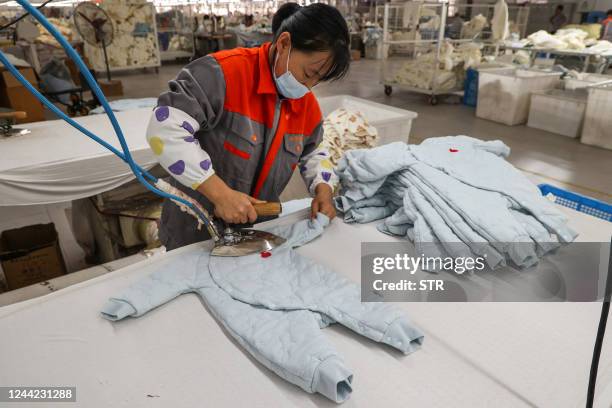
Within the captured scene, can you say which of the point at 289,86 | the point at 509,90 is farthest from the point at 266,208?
the point at 509,90

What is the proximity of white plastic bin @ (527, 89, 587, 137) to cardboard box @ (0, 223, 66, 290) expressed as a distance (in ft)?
17.4

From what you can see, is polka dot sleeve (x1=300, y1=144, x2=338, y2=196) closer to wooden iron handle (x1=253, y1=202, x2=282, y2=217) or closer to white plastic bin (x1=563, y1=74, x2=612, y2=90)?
wooden iron handle (x1=253, y1=202, x2=282, y2=217)

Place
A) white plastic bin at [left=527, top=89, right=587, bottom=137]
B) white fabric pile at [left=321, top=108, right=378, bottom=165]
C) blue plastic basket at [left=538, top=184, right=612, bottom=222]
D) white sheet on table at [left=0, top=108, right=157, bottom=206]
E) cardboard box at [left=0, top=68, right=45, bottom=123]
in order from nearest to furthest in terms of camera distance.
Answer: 1. blue plastic basket at [left=538, top=184, right=612, bottom=222]
2. white sheet on table at [left=0, top=108, right=157, bottom=206]
3. white fabric pile at [left=321, top=108, right=378, bottom=165]
4. cardboard box at [left=0, top=68, right=45, bottom=123]
5. white plastic bin at [left=527, top=89, right=587, bottom=137]

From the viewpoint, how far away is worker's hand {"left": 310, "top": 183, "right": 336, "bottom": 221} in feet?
4.54

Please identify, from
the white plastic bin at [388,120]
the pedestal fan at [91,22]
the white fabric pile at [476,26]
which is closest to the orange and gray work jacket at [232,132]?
the white plastic bin at [388,120]

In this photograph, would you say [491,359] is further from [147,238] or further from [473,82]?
[473,82]

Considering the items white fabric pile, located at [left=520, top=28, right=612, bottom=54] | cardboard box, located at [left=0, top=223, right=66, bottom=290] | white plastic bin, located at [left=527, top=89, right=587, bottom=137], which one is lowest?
cardboard box, located at [left=0, top=223, right=66, bottom=290]

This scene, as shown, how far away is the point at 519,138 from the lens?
490 cm

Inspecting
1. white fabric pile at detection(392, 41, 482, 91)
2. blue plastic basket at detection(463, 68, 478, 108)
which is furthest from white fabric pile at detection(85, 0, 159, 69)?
blue plastic basket at detection(463, 68, 478, 108)

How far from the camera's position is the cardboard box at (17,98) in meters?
3.23

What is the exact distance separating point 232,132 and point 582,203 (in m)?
1.33

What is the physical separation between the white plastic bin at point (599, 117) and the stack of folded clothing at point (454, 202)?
384cm

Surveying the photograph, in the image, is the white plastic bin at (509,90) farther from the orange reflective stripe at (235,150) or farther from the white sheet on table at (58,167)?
the orange reflective stripe at (235,150)

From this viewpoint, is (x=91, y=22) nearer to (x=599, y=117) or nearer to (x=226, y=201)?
(x=226, y=201)
